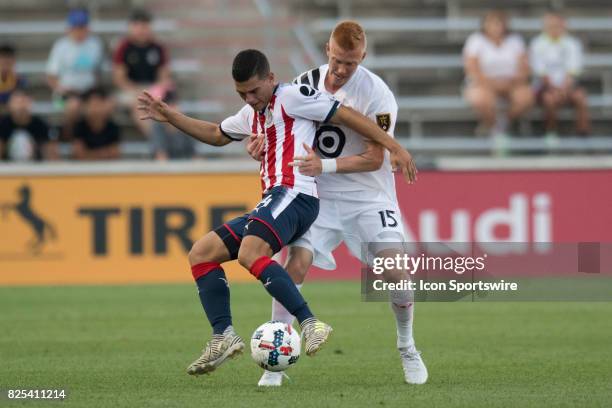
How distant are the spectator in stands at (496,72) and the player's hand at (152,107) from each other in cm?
999

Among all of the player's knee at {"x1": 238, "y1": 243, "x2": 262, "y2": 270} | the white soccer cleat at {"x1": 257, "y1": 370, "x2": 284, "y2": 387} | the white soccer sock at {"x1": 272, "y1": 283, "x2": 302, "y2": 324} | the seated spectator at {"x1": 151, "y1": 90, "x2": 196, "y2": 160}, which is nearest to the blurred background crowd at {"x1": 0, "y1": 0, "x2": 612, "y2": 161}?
the seated spectator at {"x1": 151, "y1": 90, "x2": 196, "y2": 160}

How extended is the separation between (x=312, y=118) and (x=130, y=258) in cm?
825

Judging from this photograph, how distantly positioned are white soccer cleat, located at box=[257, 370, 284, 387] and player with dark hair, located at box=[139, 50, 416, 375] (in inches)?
16.6

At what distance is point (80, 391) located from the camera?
717cm

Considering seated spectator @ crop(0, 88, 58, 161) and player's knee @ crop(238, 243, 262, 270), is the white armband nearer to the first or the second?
player's knee @ crop(238, 243, 262, 270)

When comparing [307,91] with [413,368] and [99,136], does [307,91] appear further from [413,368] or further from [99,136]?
[99,136]

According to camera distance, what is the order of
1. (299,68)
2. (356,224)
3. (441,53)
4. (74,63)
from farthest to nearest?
(441,53) → (299,68) → (74,63) → (356,224)

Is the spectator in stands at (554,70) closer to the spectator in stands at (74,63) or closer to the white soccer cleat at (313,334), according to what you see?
the spectator in stands at (74,63)

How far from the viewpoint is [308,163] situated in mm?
7289

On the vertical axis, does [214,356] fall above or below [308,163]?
below

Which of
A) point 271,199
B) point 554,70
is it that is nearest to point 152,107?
point 271,199

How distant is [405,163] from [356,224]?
778 millimetres

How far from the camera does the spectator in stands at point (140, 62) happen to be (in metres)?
16.7

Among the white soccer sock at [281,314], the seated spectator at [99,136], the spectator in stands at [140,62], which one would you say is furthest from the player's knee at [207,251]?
the spectator in stands at [140,62]
